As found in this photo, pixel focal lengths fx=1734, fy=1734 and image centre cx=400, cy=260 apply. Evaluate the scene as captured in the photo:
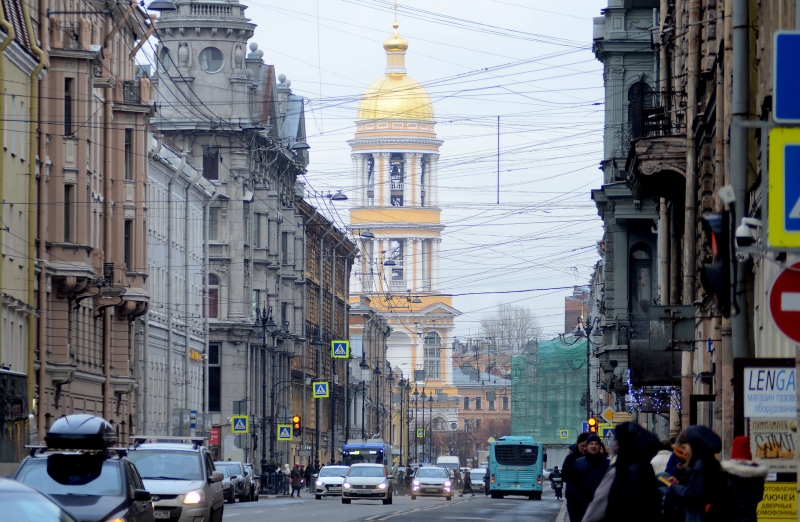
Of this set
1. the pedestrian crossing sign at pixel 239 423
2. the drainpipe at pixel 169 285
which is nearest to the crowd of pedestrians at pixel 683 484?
the pedestrian crossing sign at pixel 239 423

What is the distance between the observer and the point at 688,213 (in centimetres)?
2988

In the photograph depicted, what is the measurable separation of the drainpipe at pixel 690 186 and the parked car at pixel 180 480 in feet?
28.6

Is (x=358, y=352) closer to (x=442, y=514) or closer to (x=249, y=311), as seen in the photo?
(x=249, y=311)

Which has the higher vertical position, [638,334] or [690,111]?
[690,111]

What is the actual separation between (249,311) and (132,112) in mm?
29787

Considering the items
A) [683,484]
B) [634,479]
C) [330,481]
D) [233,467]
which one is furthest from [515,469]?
[634,479]

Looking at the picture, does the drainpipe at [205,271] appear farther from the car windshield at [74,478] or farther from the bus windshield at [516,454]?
the car windshield at [74,478]

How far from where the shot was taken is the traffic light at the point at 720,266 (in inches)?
536

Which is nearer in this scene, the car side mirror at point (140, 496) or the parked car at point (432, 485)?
the car side mirror at point (140, 496)

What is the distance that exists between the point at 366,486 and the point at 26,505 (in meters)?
42.3

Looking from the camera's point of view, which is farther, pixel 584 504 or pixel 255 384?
pixel 255 384

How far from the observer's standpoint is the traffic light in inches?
536

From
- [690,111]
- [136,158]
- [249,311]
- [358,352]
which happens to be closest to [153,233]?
[136,158]

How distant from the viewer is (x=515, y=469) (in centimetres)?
7538
